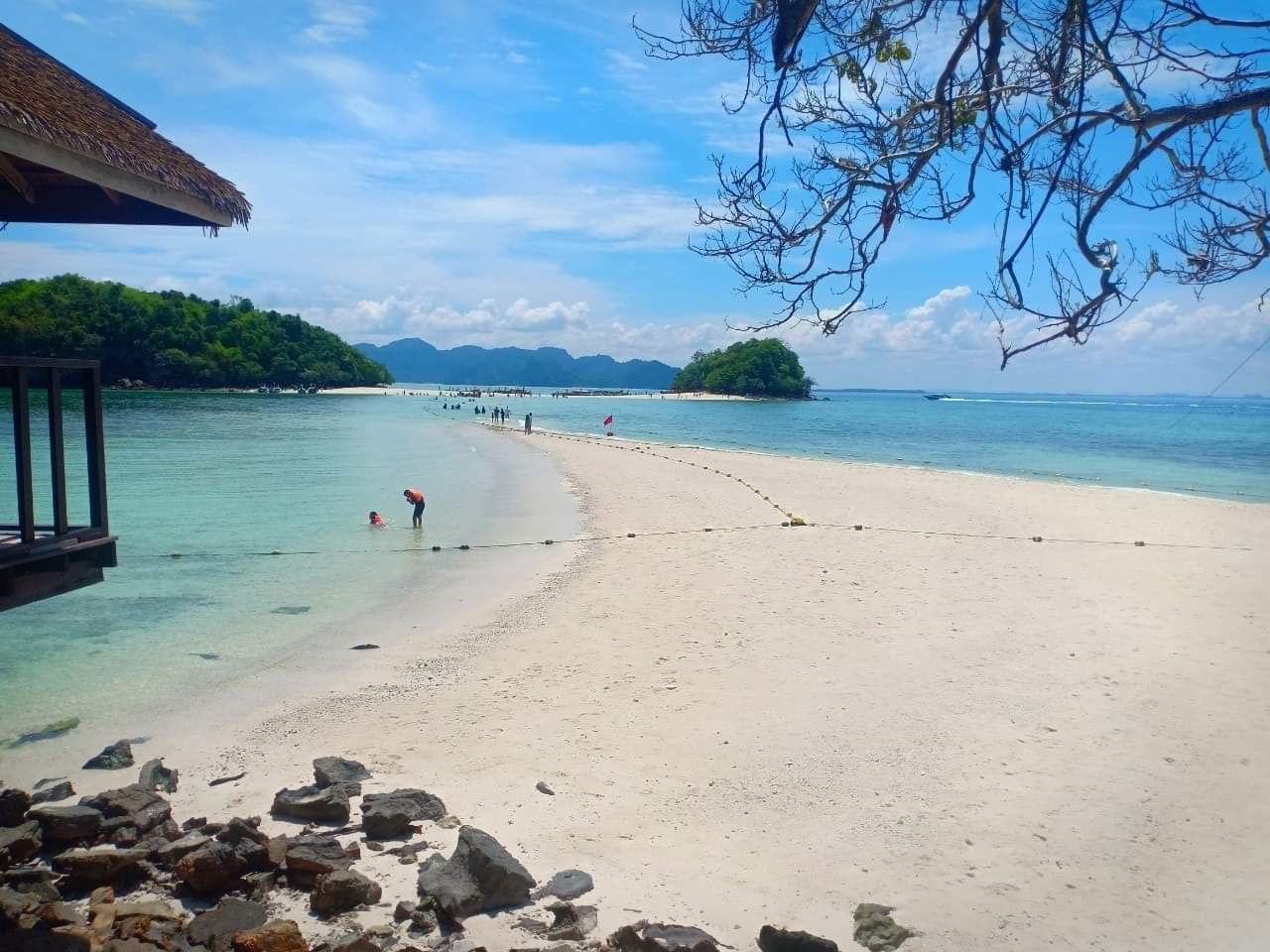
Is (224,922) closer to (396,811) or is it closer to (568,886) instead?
(396,811)

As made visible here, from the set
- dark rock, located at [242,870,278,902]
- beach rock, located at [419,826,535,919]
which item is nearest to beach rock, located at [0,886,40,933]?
dark rock, located at [242,870,278,902]

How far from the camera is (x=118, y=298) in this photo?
96000 mm

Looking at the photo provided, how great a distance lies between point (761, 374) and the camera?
403 ft

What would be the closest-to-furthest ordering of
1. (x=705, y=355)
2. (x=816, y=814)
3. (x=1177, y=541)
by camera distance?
1. (x=816, y=814)
2. (x=1177, y=541)
3. (x=705, y=355)

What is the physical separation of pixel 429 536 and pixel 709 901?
1071 centimetres

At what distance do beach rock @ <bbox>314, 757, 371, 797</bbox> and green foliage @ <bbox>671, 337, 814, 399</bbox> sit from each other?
117449mm

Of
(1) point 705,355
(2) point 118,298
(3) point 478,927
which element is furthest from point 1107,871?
(1) point 705,355

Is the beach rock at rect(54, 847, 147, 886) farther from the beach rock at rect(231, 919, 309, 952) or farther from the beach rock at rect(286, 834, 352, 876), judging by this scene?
the beach rock at rect(231, 919, 309, 952)

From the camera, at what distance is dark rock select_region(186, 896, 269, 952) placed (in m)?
3.03

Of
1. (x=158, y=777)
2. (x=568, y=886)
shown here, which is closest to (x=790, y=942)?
(x=568, y=886)

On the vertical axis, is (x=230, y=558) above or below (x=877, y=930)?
below

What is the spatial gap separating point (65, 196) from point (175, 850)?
131 inches

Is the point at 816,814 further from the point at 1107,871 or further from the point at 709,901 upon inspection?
the point at 1107,871

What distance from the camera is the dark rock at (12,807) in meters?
3.98
